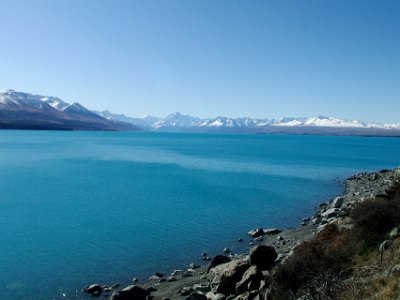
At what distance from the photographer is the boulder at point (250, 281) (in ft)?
58.3

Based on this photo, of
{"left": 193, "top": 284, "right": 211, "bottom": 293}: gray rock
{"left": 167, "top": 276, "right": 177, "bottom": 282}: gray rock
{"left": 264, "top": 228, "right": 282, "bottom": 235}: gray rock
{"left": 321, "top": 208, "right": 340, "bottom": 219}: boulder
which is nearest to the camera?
{"left": 193, "top": 284, "right": 211, "bottom": 293}: gray rock

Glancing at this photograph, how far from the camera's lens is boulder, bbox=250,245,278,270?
2038 cm

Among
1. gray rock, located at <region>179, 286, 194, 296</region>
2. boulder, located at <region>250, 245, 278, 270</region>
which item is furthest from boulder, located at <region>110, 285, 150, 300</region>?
boulder, located at <region>250, 245, 278, 270</region>

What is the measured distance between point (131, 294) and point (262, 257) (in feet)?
23.7

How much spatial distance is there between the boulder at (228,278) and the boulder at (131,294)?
360 centimetres

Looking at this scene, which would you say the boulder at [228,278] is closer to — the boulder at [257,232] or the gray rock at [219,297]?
the gray rock at [219,297]

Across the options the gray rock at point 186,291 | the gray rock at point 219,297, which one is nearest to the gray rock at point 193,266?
the gray rock at point 186,291

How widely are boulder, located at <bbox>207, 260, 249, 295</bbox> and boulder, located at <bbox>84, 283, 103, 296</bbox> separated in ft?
19.9

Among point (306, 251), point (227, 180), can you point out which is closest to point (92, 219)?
point (306, 251)

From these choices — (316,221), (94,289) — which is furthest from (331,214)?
(94,289)

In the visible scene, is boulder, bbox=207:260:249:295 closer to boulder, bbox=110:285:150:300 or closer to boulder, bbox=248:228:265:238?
boulder, bbox=110:285:150:300

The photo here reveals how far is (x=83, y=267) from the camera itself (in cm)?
2395

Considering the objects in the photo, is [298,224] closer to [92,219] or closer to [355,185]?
[92,219]

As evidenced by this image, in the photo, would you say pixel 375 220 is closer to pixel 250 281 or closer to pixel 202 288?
pixel 250 281
